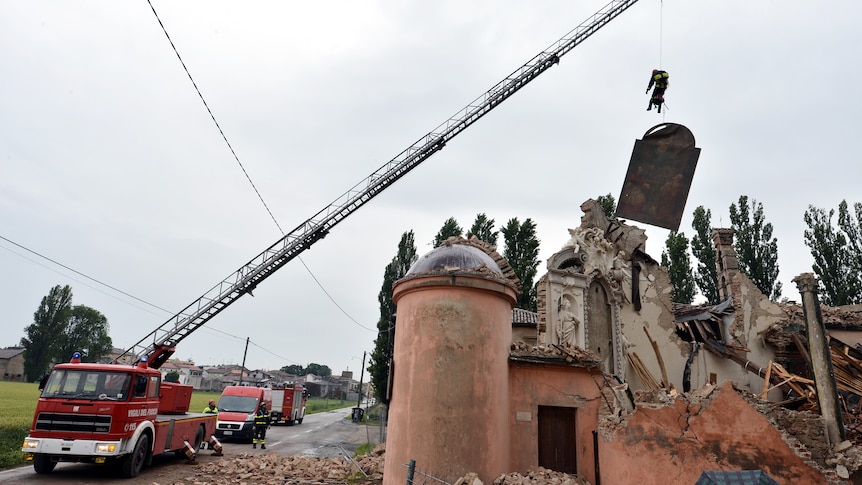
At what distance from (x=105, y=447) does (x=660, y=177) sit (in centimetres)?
2082

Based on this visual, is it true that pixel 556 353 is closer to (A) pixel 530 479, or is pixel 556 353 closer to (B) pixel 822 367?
(A) pixel 530 479

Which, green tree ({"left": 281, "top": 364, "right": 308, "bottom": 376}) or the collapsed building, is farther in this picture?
green tree ({"left": 281, "top": 364, "right": 308, "bottom": 376})

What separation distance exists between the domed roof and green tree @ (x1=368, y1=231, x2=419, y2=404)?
21.1 meters

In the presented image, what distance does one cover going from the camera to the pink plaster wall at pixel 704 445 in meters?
8.38

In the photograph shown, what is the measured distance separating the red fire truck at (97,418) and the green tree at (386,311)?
19794 millimetres

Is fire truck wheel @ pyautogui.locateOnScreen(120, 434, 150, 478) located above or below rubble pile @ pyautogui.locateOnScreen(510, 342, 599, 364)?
below

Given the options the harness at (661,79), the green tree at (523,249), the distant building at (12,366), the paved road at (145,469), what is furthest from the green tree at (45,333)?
the harness at (661,79)

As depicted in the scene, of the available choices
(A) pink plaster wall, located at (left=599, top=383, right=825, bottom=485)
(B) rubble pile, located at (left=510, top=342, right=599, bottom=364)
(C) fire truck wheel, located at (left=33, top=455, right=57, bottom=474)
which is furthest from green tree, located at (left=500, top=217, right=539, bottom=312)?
(C) fire truck wheel, located at (left=33, top=455, right=57, bottom=474)

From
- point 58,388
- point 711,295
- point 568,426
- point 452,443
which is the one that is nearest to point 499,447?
point 452,443

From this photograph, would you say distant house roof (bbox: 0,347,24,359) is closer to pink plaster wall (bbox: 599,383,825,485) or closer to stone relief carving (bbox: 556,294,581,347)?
stone relief carving (bbox: 556,294,581,347)

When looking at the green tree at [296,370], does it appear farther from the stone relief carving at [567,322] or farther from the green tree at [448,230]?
the stone relief carving at [567,322]

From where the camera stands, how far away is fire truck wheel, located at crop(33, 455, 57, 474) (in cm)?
1237

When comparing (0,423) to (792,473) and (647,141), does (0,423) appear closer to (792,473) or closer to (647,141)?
(792,473)

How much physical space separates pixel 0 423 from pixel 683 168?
32365mm
